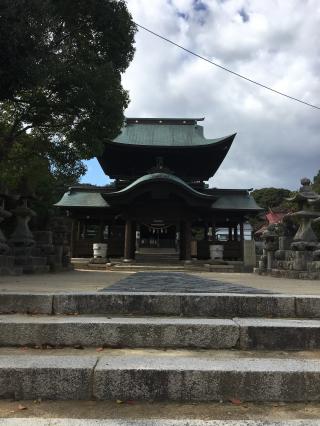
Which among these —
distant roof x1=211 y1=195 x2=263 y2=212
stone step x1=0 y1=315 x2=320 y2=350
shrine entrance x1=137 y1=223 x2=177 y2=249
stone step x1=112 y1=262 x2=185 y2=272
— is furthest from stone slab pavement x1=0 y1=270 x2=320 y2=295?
shrine entrance x1=137 y1=223 x2=177 y2=249

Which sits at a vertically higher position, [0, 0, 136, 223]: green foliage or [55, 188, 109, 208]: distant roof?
Result: [0, 0, 136, 223]: green foliage

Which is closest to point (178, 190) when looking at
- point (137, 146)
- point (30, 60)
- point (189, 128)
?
point (137, 146)

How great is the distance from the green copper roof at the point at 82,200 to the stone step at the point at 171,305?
62.7ft

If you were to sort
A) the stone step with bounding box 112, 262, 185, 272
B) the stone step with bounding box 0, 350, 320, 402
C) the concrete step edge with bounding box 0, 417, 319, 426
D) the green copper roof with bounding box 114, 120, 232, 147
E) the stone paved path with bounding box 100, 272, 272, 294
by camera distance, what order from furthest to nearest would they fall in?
1. the green copper roof with bounding box 114, 120, 232, 147
2. the stone step with bounding box 112, 262, 185, 272
3. the stone paved path with bounding box 100, 272, 272, 294
4. the stone step with bounding box 0, 350, 320, 402
5. the concrete step edge with bounding box 0, 417, 319, 426

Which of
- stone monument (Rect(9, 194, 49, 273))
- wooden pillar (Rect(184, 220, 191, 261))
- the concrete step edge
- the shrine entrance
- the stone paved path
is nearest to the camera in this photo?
the concrete step edge

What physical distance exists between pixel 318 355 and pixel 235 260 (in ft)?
68.3

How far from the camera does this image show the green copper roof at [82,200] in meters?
23.9

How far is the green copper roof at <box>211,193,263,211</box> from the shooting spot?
23922mm

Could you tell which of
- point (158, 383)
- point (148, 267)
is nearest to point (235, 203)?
point (148, 267)

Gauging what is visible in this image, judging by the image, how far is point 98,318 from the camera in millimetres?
4281

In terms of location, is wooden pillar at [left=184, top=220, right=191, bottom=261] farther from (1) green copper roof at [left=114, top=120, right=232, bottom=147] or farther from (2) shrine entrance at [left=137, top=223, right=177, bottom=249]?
(2) shrine entrance at [left=137, top=223, right=177, bottom=249]

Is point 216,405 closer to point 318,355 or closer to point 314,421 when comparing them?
point 314,421

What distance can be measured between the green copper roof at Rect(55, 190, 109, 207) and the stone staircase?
63.1 ft

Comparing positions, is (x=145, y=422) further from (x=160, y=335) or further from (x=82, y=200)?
(x=82, y=200)
